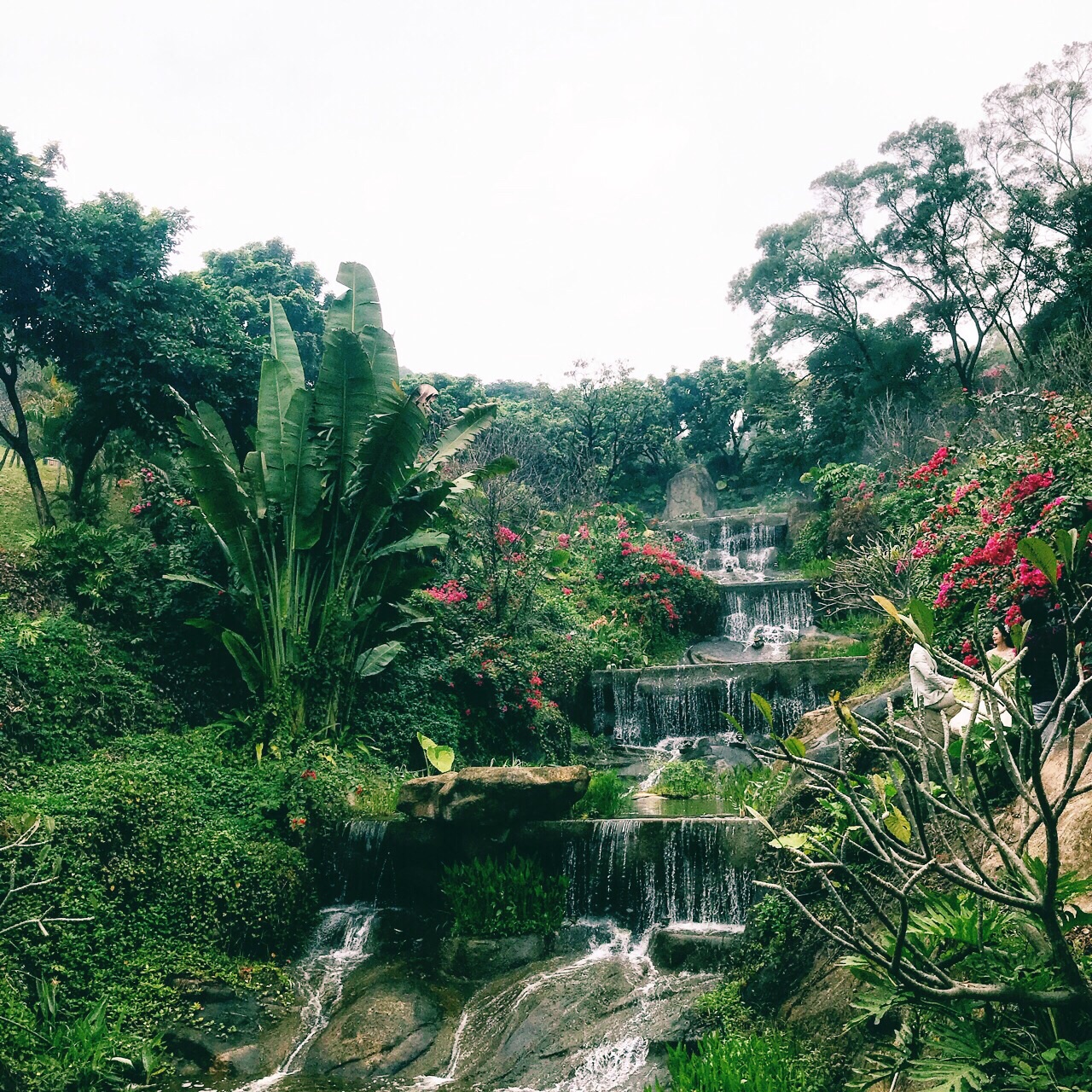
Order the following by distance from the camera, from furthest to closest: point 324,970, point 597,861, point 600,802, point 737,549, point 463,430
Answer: point 737,549
point 463,430
point 600,802
point 597,861
point 324,970

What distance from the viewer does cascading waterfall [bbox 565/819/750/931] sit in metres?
6.98

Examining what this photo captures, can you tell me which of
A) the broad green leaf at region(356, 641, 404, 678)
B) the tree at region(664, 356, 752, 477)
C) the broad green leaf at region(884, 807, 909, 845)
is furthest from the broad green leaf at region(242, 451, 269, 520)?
the tree at region(664, 356, 752, 477)

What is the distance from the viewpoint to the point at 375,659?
33.8 feet

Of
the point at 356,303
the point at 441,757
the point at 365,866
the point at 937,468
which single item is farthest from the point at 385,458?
the point at 937,468

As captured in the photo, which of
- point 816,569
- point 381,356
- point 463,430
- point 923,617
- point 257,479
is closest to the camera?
point 923,617

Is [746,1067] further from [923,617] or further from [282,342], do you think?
[282,342]

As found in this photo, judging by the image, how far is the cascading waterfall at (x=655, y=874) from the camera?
22.9ft

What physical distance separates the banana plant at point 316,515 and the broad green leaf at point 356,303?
0.03m

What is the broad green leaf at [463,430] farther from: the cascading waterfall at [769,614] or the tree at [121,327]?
the cascading waterfall at [769,614]

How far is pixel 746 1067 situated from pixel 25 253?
13333 millimetres

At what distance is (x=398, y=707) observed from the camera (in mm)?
11094

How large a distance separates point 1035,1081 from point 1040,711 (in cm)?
342

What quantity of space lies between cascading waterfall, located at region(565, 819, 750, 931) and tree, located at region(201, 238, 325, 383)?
17562 millimetres

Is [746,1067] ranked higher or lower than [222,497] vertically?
lower
